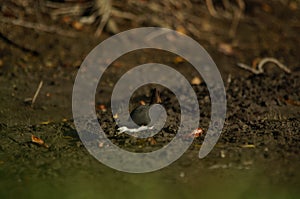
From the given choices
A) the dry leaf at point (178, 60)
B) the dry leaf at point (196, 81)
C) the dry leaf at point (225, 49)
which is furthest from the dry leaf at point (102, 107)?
the dry leaf at point (225, 49)

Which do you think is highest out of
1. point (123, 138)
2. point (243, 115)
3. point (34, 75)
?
point (243, 115)

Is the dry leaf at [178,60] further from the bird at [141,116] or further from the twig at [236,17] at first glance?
the bird at [141,116]

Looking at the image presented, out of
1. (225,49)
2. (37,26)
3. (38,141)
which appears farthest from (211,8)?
(38,141)

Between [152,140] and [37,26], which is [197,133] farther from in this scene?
[37,26]

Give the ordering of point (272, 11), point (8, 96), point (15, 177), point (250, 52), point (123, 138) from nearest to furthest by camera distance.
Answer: point (15, 177)
point (123, 138)
point (8, 96)
point (250, 52)
point (272, 11)

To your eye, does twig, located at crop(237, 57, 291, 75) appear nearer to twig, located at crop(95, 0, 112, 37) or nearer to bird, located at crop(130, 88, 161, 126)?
twig, located at crop(95, 0, 112, 37)

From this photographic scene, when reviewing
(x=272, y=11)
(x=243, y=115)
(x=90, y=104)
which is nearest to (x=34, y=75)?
(x=90, y=104)

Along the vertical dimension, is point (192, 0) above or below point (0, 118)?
above

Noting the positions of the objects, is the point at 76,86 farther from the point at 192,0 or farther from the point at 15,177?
the point at 192,0
